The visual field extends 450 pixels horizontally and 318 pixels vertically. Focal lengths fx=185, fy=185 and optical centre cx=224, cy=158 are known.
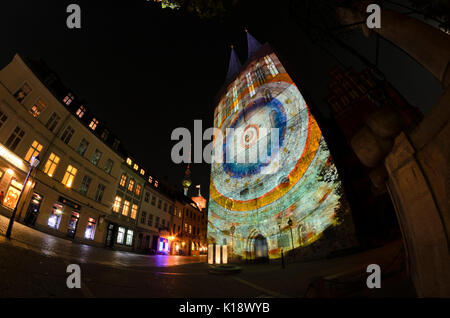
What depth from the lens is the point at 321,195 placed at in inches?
539

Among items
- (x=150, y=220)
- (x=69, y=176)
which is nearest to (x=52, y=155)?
(x=69, y=176)

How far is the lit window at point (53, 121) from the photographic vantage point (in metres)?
16.5

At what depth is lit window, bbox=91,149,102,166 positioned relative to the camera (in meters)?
20.8

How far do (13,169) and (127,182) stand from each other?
12.4m

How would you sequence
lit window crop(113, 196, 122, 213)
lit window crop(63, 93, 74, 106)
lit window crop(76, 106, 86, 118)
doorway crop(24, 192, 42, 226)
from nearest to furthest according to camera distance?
1. doorway crop(24, 192, 42, 226)
2. lit window crop(63, 93, 74, 106)
3. lit window crop(76, 106, 86, 118)
4. lit window crop(113, 196, 122, 213)

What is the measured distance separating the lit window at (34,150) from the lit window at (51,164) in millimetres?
1075

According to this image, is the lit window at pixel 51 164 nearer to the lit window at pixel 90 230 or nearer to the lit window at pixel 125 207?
the lit window at pixel 90 230

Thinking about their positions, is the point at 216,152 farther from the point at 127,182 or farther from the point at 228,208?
the point at 127,182

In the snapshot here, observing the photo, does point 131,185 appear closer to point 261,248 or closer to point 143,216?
point 143,216

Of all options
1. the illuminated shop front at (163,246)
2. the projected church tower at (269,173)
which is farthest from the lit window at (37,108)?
the illuminated shop front at (163,246)

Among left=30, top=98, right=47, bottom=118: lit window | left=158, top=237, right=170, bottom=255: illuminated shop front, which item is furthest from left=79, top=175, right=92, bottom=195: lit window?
left=158, top=237, right=170, bottom=255: illuminated shop front

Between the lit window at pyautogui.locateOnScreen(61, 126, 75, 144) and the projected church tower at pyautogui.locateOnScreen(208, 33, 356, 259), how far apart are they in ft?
53.9

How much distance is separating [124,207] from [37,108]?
14.1m

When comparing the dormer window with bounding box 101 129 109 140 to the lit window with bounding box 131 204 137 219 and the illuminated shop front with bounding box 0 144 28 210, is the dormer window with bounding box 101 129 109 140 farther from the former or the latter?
the lit window with bounding box 131 204 137 219
